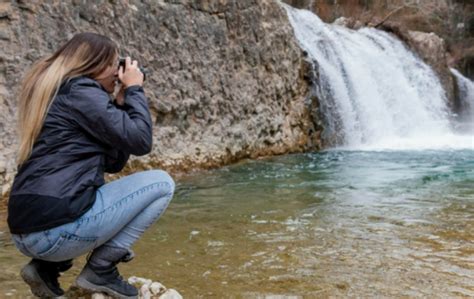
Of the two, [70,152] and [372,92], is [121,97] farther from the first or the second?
[372,92]

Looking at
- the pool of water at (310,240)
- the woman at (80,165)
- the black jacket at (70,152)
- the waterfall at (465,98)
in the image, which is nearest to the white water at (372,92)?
the waterfall at (465,98)

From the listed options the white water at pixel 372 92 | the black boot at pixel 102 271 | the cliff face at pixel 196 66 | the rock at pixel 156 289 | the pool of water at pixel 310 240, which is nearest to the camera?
the black boot at pixel 102 271

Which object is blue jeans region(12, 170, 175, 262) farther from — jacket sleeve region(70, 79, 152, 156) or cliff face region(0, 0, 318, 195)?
cliff face region(0, 0, 318, 195)

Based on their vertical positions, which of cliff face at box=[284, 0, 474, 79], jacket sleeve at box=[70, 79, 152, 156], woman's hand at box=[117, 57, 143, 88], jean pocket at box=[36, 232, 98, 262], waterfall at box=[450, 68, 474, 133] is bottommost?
waterfall at box=[450, 68, 474, 133]

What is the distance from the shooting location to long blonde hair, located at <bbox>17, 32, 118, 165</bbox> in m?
2.13

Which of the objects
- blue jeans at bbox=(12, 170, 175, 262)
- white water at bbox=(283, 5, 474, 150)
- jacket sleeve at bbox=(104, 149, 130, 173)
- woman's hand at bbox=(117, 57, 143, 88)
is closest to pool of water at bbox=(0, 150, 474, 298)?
blue jeans at bbox=(12, 170, 175, 262)

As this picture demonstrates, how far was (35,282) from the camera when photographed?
2.32 metres

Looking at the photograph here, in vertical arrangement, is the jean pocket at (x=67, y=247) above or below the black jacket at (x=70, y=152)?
below

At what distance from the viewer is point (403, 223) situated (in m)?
4.25

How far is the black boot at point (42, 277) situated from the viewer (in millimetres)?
2312

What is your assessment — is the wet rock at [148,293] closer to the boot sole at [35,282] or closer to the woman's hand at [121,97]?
the boot sole at [35,282]

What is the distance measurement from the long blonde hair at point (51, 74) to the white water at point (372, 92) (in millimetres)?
8493

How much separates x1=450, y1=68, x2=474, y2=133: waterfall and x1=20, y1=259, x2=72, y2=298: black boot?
46.9 ft

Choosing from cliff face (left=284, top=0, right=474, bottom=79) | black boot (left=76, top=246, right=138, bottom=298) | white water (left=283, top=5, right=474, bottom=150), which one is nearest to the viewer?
black boot (left=76, top=246, right=138, bottom=298)
